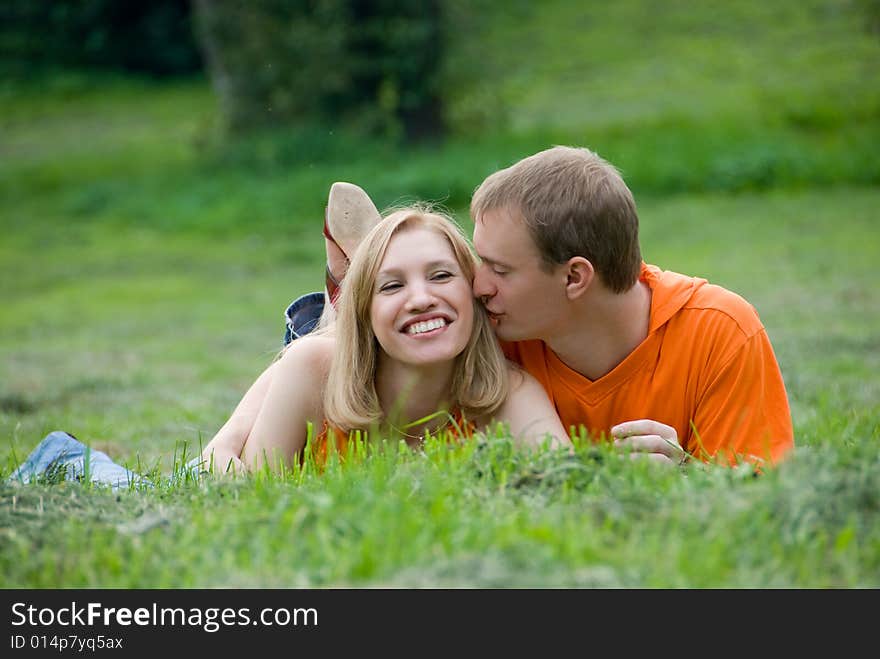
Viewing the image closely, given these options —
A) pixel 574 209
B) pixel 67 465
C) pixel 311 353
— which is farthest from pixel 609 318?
pixel 67 465

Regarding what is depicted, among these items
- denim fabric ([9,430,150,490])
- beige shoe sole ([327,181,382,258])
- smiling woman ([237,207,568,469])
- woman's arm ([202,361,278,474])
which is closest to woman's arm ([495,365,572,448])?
smiling woman ([237,207,568,469])

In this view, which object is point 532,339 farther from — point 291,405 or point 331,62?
point 331,62

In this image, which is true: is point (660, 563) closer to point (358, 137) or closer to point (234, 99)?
point (358, 137)

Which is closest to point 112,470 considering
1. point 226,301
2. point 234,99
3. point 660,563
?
point 660,563

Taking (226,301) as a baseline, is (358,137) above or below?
above

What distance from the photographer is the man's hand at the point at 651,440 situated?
3.57m

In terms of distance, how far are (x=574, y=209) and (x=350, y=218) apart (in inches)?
54.2

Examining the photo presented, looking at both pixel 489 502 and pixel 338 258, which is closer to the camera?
pixel 489 502

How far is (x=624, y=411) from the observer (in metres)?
4.18

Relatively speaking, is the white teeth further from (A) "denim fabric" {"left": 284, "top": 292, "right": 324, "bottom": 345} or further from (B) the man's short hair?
(A) "denim fabric" {"left": 284, "top": 292, "right": 324, "bottom": 345}

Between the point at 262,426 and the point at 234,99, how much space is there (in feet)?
51.4

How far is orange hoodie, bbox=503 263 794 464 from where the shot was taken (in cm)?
397

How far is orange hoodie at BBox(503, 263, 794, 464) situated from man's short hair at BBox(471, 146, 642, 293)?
0.28 m

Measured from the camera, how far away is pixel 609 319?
416 cm
